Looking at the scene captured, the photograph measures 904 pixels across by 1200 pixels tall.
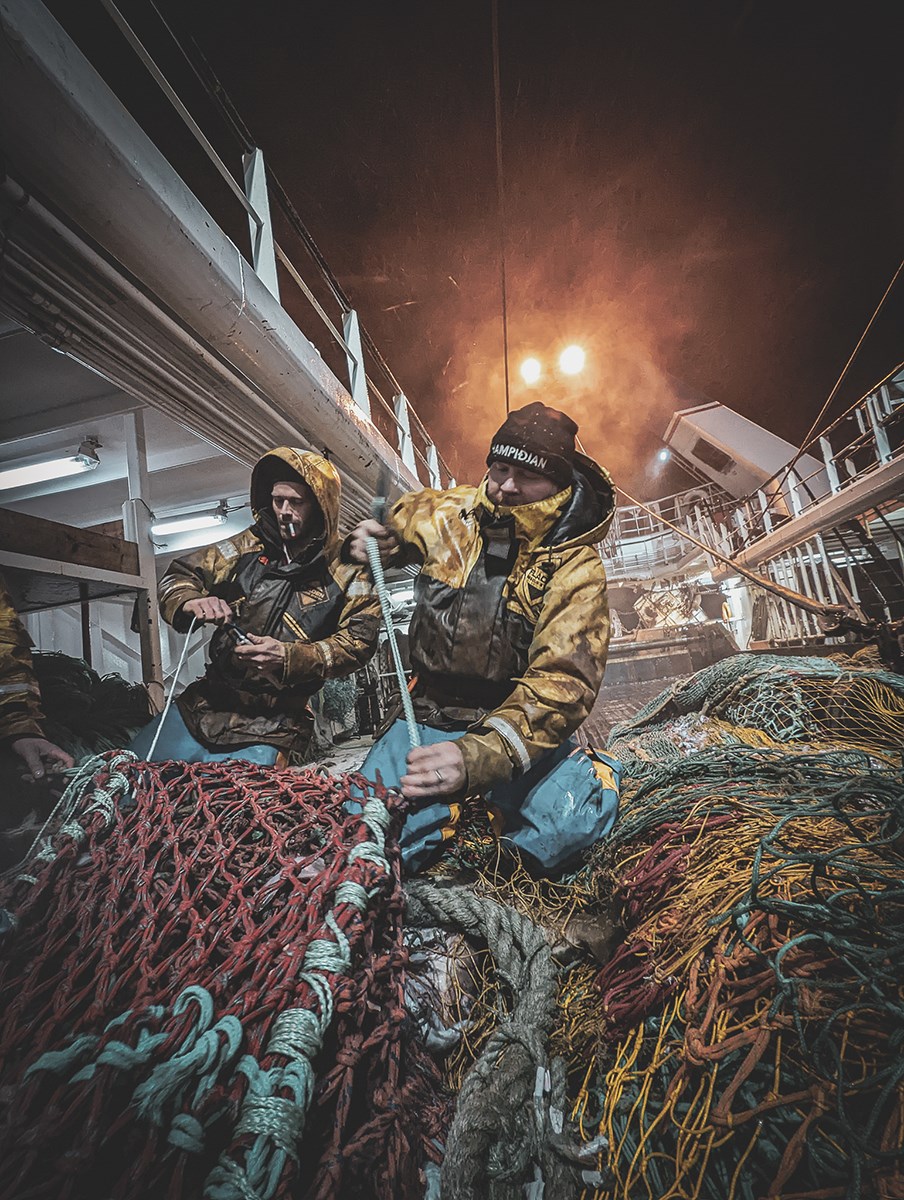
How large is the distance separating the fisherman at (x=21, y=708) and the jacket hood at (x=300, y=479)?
1.39 meters

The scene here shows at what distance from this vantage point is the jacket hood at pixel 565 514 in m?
2.21

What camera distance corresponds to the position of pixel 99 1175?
697 mm

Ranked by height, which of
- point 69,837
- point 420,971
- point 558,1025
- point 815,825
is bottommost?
point 558,1025

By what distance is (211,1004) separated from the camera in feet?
3.05

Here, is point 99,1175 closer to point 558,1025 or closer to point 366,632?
point 558,1025

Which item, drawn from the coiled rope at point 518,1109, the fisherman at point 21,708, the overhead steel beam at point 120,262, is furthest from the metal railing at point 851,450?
the fisherman at point 21,708

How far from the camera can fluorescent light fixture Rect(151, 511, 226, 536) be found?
727 centimetres

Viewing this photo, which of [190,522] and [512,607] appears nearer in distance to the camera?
[512,607]

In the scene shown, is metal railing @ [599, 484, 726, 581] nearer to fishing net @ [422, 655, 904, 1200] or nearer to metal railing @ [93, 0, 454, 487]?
metal railing @ [93, 0, 454, 487]

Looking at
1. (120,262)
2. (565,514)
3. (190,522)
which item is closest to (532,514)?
(565,514)

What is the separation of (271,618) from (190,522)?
5.68m

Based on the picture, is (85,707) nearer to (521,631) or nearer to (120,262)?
(120,262)

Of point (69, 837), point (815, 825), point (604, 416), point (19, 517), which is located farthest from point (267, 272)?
point (604, 416)

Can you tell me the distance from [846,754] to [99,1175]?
3.36 m
